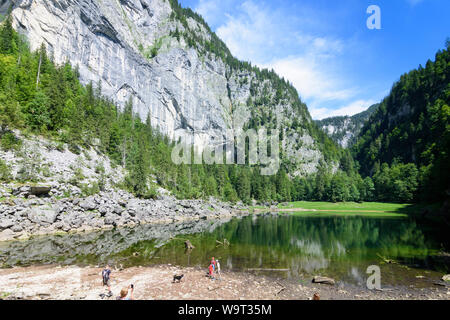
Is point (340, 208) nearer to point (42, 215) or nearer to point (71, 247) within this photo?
point (71, 247)

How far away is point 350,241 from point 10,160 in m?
61.3

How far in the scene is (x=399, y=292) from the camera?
1627cm

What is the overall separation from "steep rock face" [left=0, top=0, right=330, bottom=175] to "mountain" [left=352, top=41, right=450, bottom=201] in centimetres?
4658

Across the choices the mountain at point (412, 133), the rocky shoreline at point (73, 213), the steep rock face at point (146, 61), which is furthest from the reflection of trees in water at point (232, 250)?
the steep rock face at point (146, 61)

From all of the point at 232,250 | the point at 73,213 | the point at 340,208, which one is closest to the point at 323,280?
the point at 232,250

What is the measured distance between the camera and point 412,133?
127125 millimetres

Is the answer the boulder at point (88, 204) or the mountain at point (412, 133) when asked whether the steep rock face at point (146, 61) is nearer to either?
the mountain at point (412, 133)

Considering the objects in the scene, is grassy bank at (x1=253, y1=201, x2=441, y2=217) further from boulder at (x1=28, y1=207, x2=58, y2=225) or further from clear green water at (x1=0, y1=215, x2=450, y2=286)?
boulder at (x1=28, y1=207, x2=58, y2=225)

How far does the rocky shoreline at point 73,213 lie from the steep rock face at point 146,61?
75.1 m

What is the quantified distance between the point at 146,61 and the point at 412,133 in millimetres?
168368

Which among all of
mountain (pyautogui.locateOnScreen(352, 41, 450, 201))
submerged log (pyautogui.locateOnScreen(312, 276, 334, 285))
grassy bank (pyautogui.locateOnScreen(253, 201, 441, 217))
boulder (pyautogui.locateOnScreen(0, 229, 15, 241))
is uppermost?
mountain (pyautogui.locateOnScreen(352, 41, 450, 201))

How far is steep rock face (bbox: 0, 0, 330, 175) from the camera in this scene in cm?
8829

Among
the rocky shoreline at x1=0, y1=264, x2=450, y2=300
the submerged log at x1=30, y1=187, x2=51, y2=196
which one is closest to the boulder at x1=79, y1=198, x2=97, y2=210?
the submerged log at x1=30, y1=187, x2=51, y2=196
